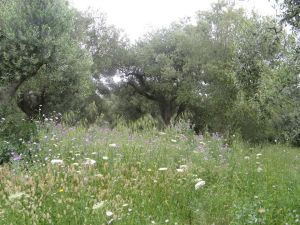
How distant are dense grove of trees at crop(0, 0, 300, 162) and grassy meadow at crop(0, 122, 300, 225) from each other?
8.35 ft

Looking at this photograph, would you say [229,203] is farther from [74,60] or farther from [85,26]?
[85,26]

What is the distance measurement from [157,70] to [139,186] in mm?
24286

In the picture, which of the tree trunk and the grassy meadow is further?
the tree trunk

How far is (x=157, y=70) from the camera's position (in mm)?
30266

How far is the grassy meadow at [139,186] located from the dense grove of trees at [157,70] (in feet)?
8.35

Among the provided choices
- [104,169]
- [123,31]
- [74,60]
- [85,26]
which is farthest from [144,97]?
[104,169]

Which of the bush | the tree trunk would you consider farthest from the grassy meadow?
the tree trunk

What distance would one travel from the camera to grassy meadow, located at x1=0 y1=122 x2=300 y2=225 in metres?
4.95

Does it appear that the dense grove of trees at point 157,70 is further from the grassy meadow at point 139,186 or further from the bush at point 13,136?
the grassy meadow at point 139,186

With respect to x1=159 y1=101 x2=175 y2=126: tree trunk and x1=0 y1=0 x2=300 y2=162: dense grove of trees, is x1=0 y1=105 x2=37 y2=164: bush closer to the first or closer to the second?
x1=0 y1=0 x2=300 y2=162: dense grove of trees

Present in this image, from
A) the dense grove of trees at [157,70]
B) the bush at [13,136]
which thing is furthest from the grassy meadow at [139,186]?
the dense grove of trees at [157,70]

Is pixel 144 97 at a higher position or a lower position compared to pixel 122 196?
higher

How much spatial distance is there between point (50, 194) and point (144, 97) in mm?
30258

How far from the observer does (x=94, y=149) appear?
8422mm
